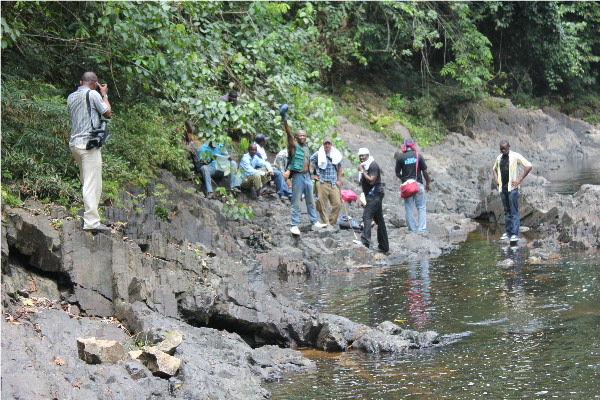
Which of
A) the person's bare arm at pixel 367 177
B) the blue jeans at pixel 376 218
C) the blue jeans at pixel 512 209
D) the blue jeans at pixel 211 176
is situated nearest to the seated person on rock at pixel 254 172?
the blue jeans at pixel 211 176

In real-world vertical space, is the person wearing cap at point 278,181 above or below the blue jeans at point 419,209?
above

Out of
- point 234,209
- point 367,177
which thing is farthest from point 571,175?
point 234,209

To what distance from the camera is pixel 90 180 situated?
809cm

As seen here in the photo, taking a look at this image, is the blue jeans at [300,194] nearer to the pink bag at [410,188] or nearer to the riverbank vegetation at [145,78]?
the riverbank vegetation at [145,78]

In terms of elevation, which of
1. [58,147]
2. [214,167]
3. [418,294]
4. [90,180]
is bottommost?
[418,294]

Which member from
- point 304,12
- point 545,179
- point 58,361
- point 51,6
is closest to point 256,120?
point 304,12

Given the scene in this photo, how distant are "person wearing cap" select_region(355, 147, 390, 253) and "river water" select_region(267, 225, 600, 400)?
900mm

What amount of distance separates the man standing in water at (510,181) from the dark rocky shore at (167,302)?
578 millimetres

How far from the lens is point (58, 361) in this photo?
17.9ft

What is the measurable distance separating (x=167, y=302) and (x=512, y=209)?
847 centimetres

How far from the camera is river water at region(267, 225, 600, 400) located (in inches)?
248

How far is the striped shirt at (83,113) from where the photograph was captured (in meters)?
8.08

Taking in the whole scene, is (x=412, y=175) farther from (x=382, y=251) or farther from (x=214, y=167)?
(x=214, y=167)

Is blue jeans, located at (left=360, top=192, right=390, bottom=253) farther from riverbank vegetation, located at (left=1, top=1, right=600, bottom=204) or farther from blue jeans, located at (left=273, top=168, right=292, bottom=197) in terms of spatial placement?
blue jeans, located at (left=273, top=168, right=292, bottom=197)
